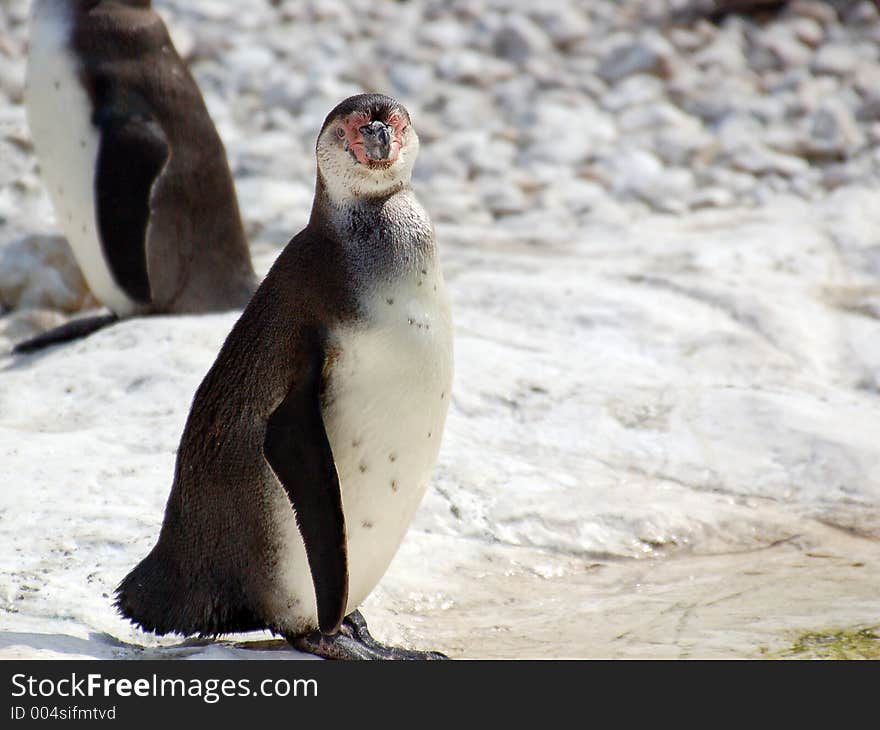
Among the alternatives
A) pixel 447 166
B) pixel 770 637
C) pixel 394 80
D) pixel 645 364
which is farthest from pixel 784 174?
pixel 770 637

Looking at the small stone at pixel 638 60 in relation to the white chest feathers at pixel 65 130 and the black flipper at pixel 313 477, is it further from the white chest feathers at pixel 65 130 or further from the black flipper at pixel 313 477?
the black flipper at pixel 313 477

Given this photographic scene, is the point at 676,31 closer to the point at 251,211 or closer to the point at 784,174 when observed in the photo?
the point at 784,174

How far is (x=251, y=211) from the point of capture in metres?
7.89

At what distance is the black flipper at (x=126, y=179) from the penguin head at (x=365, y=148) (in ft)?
9.37

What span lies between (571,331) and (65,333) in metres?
2.08

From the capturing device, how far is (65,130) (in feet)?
20.1

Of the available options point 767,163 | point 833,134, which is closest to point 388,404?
point 767,163

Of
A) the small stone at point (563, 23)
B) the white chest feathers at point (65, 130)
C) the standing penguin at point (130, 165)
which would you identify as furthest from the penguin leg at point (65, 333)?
the small stone at point (563, 23)

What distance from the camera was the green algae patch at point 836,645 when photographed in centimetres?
317

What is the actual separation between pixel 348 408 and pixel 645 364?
245 centimetres

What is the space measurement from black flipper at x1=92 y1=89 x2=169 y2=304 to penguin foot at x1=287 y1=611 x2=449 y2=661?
3066 millimetres

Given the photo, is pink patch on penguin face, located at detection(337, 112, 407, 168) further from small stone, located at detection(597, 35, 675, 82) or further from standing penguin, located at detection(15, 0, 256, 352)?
small stone, located at detection(597, 35, 675, 82)

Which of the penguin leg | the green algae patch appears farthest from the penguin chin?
the penguin leg

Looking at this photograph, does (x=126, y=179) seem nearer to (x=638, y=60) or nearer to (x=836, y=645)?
(x=836, y=645)
